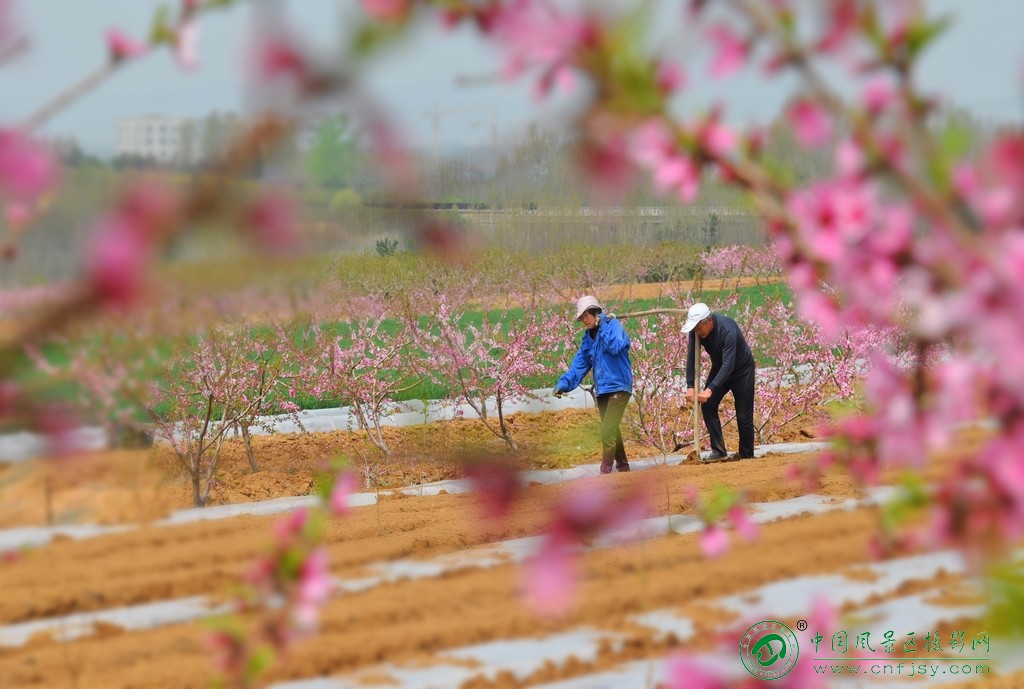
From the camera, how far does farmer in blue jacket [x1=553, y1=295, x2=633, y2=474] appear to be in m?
7.13

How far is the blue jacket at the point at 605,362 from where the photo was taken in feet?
23.4

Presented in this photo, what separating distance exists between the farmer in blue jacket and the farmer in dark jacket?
424mm

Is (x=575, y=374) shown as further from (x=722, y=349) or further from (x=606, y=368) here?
(x=722, y=349)

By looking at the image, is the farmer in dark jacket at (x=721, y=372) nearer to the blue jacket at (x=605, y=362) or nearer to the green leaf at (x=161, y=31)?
the blue jacket at (x=605, y=362)

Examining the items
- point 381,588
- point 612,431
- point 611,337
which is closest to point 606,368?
point 611,337

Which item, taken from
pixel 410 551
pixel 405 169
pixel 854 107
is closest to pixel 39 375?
pixel 405 169

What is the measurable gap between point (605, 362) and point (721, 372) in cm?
73

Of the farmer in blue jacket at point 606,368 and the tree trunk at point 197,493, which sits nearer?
the tree trunk at point 197,493

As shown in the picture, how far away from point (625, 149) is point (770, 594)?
3316 mm

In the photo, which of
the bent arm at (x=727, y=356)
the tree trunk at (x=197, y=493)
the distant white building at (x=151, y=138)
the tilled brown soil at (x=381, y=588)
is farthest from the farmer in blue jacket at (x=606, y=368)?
the distant white building at (x=151, y=138)

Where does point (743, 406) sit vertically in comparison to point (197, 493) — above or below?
above

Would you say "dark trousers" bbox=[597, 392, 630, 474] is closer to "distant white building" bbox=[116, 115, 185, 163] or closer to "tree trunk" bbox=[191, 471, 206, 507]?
"tree trunk" bbox=[191, 471, 206, 507]

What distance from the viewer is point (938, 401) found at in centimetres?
61

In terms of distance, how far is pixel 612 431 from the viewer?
694 cm
